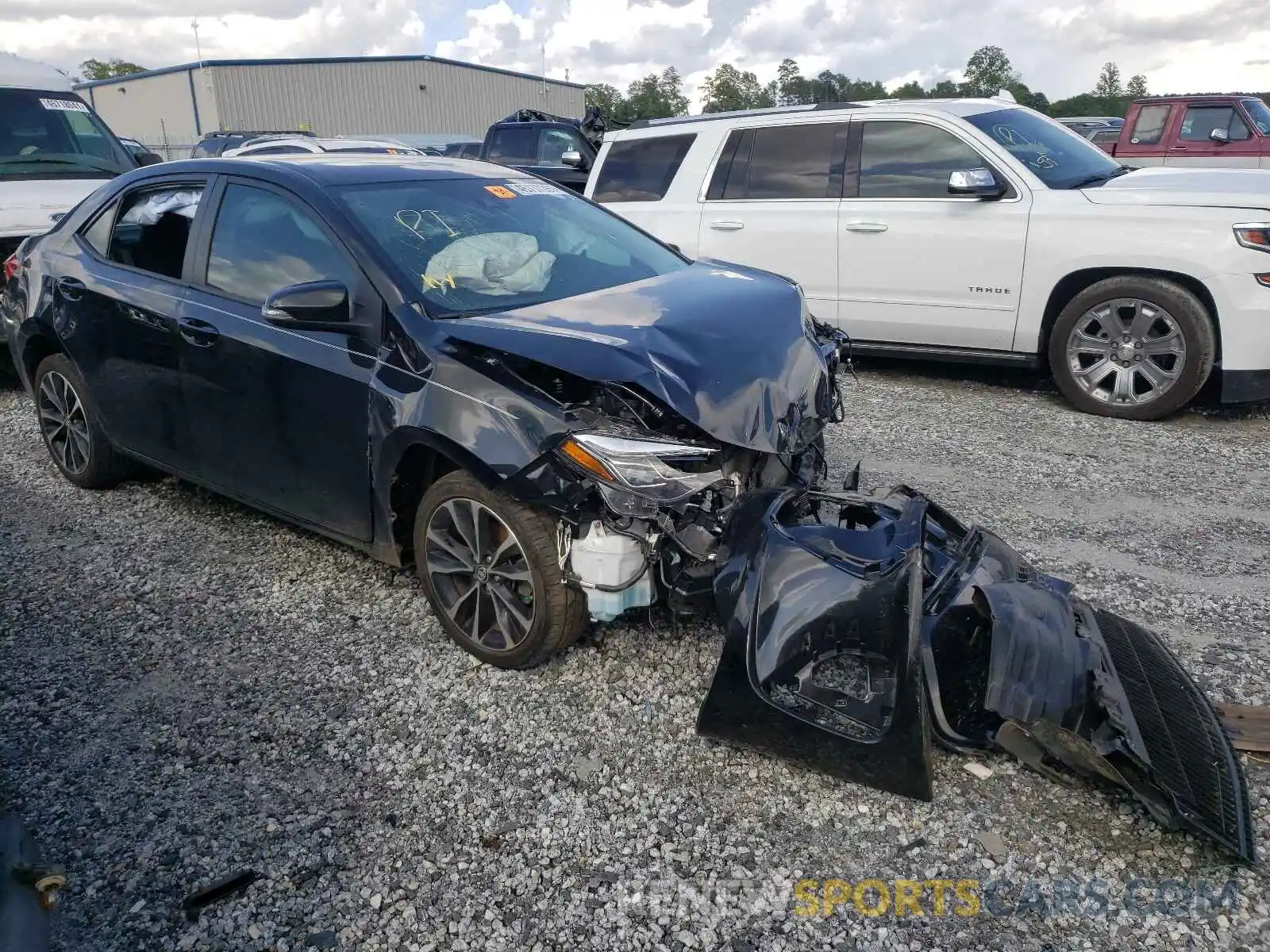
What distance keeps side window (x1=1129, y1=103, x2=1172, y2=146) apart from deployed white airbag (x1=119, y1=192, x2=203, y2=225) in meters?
13.9

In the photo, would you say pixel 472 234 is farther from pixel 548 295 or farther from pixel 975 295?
pixel 975 295

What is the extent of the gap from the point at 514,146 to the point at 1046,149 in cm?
937

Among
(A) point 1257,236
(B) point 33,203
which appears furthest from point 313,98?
(A) point 1257,236

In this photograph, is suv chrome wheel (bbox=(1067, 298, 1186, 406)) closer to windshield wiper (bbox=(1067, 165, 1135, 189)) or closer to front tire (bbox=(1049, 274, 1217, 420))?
front tire (bbox=(1049, 274, 1217, 420))

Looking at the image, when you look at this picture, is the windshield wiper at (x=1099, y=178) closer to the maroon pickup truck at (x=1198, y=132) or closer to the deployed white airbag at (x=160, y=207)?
the deployed white airbag at (x=160, y=207)

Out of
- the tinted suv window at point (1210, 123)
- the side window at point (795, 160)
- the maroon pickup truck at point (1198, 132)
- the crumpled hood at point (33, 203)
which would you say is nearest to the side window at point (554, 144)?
the side window at point (795, 160)

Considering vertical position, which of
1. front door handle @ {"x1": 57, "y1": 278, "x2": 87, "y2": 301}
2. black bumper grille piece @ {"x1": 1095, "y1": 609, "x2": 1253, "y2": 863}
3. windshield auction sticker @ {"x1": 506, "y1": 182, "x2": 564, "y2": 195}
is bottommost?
black bumper grille piece @ {"x1": 1095, "y1": 609, "x2": 1253, "y2": 863}

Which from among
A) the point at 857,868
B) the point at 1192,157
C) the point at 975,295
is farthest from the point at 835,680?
the point at 1192,157

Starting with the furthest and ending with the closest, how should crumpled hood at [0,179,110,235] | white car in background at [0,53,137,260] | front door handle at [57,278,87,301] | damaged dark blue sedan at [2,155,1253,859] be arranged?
white car in background at [0,53,137,260] < crumpled hood at [0,179,110,235] < front door handle at [57,278,87,301] < damaged dark blue sedan at [2,155,1253,859]

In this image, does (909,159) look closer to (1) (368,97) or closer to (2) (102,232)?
(2) (102,232)

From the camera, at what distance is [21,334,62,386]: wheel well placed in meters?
5.24

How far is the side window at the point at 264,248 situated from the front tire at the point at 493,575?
952 millimetres

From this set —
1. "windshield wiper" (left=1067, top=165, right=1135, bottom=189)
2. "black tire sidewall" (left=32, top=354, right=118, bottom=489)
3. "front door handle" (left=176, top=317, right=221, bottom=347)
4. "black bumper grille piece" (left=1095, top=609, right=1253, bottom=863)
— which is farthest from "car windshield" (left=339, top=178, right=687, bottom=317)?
"windshield wiper" (left=1067, top=165, right=1135, bottom=189)

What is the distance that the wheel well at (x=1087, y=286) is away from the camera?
5910mm
